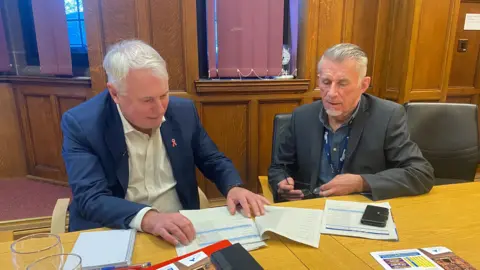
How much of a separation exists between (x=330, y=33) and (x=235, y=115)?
1.00 meters

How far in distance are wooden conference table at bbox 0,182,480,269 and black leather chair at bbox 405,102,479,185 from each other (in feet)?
2.46

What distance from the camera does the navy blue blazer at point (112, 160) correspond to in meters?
1.14

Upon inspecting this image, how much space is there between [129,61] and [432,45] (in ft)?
8.30

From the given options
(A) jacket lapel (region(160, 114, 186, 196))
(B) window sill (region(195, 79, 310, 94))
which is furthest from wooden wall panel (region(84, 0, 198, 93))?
(A) jacket lapel (region(160, 114, 186, 196))

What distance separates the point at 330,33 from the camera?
2736mm

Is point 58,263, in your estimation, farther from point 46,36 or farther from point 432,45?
point 432,45

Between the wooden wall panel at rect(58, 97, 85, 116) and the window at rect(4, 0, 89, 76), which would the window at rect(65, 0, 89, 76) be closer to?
the window at rect(4, 0, 89, 76)

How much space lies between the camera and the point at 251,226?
106cm

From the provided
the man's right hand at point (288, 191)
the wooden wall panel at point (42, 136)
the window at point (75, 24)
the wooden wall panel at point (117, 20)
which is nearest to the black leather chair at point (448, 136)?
the man's right hand at point (288, 191)

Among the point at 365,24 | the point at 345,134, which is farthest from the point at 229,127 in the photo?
the point at 365,24

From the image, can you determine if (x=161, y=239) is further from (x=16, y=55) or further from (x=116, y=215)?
(x=16, y=55)

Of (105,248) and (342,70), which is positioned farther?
(342,70)

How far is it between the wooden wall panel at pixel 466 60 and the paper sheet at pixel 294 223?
274cm

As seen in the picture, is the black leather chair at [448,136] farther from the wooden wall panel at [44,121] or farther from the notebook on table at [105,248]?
the wooden wall panel at [44,121]
